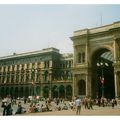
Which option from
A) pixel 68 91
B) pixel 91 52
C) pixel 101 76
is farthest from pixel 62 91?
pixel 91 52

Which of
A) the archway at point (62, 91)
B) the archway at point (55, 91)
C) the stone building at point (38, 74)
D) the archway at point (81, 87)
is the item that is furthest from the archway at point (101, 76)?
the archway at point (55, 91)

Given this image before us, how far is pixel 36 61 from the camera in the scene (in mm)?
79188

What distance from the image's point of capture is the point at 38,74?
250ft

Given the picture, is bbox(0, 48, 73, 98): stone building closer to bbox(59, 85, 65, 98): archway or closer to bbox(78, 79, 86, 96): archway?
bbox(59, 85, 65, 98): archway

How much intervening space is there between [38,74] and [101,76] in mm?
26029

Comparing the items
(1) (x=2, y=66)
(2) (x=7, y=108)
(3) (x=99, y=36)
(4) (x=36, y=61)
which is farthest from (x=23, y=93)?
(2) (x=7, y=108)

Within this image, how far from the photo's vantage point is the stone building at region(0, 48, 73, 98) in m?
70.6

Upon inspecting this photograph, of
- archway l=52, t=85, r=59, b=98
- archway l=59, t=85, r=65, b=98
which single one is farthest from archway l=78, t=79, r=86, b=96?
archway l=52, t=85, r=59, b=98

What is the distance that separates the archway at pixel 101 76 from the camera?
51.6 m

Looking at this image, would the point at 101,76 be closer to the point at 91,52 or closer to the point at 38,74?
the point at 91,52

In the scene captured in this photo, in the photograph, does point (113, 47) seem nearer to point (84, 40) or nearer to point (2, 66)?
point (84, 40)

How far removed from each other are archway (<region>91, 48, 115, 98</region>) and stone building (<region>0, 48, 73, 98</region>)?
11.7 m

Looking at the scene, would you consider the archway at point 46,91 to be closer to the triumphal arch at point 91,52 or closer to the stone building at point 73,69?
the stone building at point 73,69

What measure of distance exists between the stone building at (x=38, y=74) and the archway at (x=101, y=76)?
11.7 m
